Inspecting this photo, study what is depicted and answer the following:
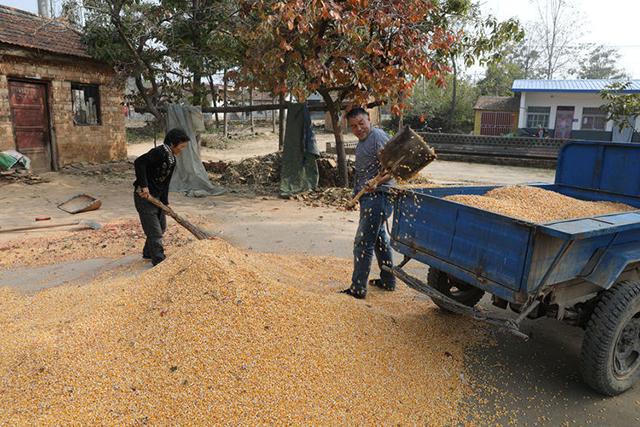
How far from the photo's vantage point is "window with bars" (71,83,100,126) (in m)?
12.1

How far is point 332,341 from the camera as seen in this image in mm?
2977

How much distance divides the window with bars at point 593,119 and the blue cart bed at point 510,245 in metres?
25.5

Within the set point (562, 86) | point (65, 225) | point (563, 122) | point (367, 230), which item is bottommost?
point (65, 225)

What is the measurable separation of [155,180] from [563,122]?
85.3 feet

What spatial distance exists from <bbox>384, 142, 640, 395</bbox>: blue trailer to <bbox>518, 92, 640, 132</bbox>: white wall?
2531 centimetres

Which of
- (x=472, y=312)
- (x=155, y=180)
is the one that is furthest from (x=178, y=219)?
(x=472, y=312)

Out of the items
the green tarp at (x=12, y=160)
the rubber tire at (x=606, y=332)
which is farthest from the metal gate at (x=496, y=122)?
the rubber tire at (x=606, y=332)

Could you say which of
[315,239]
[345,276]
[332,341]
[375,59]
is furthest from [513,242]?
[375,59]

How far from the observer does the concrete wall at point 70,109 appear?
33.7 feet

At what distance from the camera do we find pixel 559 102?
25234mm

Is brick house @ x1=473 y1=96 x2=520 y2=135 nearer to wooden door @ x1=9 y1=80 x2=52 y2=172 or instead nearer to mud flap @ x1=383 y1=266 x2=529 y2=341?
wooden door @ x1=9 y1=80 x2=52 y2=172

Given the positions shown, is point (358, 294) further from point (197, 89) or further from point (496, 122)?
point (496, 122)

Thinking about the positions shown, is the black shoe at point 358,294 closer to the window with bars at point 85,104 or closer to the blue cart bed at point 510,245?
the blue cart bed at point 510,245

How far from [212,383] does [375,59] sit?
6.55 meters
